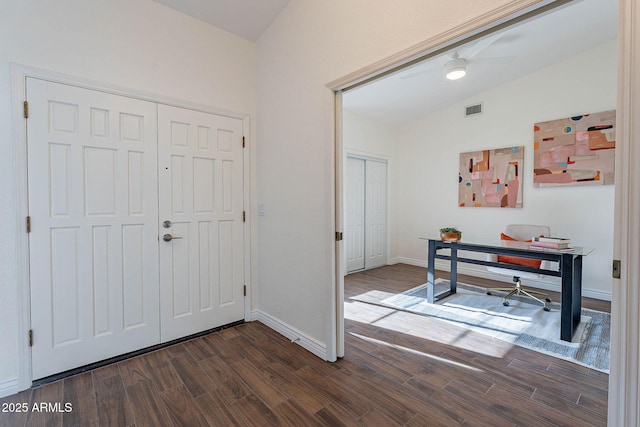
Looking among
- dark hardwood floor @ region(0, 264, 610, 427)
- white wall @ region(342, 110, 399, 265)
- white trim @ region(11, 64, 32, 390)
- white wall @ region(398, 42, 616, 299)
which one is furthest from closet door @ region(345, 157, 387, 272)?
white trim @ region(11, 64, 32, 390)

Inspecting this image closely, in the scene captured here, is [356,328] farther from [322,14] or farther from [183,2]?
[183,2]

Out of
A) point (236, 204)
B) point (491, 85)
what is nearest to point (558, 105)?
point (491, 85)

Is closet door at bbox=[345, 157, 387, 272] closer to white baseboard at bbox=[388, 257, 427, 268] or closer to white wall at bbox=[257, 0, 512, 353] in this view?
white baseboard at bbox=[388, 257, 427, 268]

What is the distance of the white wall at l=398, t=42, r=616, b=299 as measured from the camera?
3.60 meters

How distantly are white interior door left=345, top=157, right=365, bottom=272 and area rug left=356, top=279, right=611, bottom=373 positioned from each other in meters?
1.30

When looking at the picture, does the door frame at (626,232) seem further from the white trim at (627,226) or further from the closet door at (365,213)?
the closet door at (365,213)

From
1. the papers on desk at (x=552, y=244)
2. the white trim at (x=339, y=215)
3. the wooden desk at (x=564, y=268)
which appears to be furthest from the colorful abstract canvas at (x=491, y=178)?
the white trim at (x=339, y=215)

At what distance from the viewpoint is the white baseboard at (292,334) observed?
7.67 ft

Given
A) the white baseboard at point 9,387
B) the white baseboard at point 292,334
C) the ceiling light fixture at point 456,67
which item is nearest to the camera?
the white baseboard at point 9,387

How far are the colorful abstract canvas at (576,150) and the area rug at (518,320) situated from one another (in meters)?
1.68

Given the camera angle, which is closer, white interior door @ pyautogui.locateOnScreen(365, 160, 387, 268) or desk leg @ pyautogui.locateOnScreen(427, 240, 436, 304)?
desk leg @ pyautogui.locateOnScreen(427, 240, 436, 304)

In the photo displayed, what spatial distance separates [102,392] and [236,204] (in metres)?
1.76

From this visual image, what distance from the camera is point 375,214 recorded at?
18.1ft

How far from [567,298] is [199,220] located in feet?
11.3
